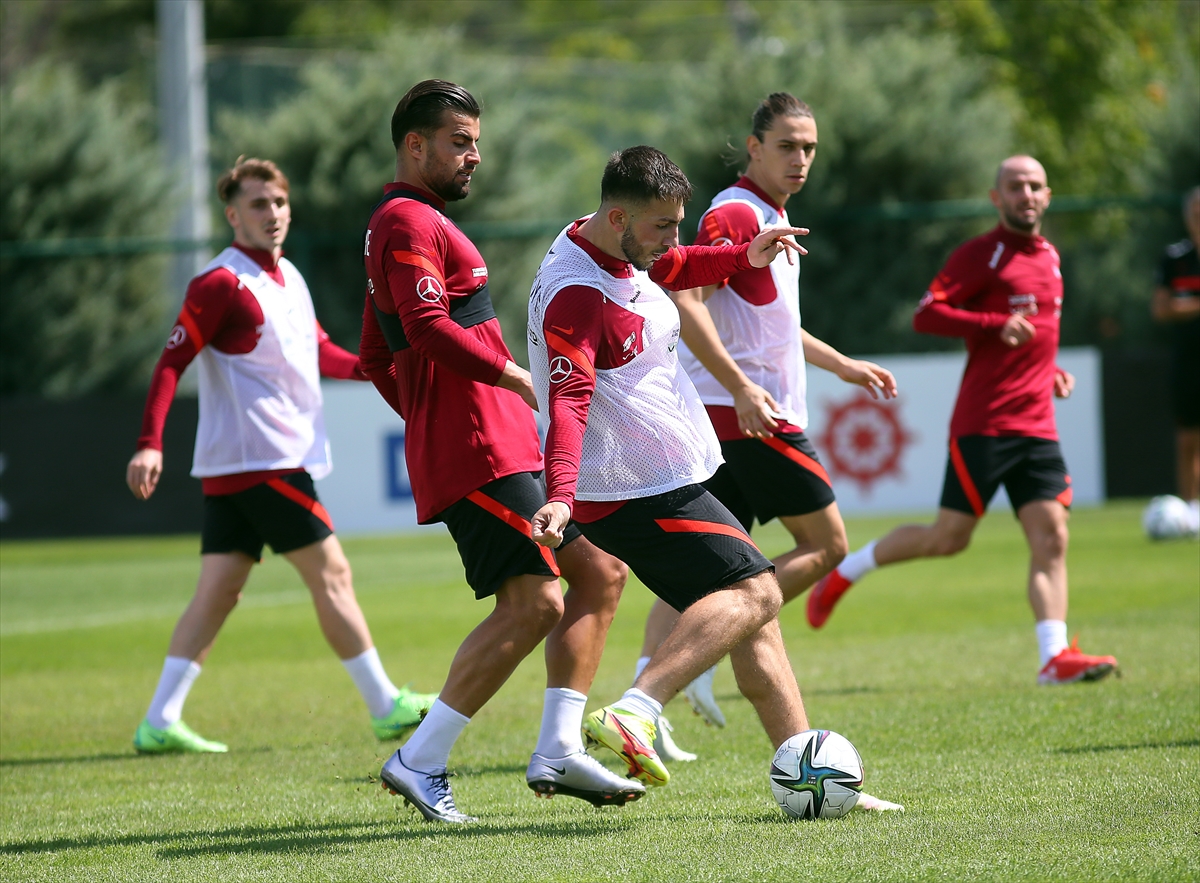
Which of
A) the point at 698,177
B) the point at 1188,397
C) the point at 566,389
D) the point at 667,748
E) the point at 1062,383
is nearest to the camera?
the point at 566,389

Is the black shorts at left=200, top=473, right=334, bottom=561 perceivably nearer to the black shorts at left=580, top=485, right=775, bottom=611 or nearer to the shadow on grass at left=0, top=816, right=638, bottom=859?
the shadow on grass at left=0, top=816, right=638, bottom=859

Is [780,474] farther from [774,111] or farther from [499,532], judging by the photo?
[499,532]

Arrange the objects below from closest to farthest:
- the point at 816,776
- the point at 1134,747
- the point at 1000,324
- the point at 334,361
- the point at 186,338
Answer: the point at 816,776 → the point at 1134,747 → the point at 186,338 → the point at 334,361 → the point at 1000,324

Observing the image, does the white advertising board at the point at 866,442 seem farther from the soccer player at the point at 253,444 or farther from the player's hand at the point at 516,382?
the player's hand at the point at 516,382

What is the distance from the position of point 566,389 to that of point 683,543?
0.59m

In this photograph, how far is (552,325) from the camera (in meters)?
4.33

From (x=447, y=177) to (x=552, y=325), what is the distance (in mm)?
742

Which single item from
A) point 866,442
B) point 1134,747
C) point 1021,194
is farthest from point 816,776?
point 866,442

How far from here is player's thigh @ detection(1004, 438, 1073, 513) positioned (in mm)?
7273

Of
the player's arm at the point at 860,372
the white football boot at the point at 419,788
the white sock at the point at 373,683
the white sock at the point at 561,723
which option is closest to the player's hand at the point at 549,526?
the white sock at the point at 561,723

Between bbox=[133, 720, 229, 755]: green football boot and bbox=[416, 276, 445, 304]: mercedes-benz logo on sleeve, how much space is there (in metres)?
2.70

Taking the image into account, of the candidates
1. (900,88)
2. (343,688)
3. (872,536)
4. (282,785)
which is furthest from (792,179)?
(900,88)

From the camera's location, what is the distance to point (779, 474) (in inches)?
240

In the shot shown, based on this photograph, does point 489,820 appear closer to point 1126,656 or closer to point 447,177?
point 447,177
